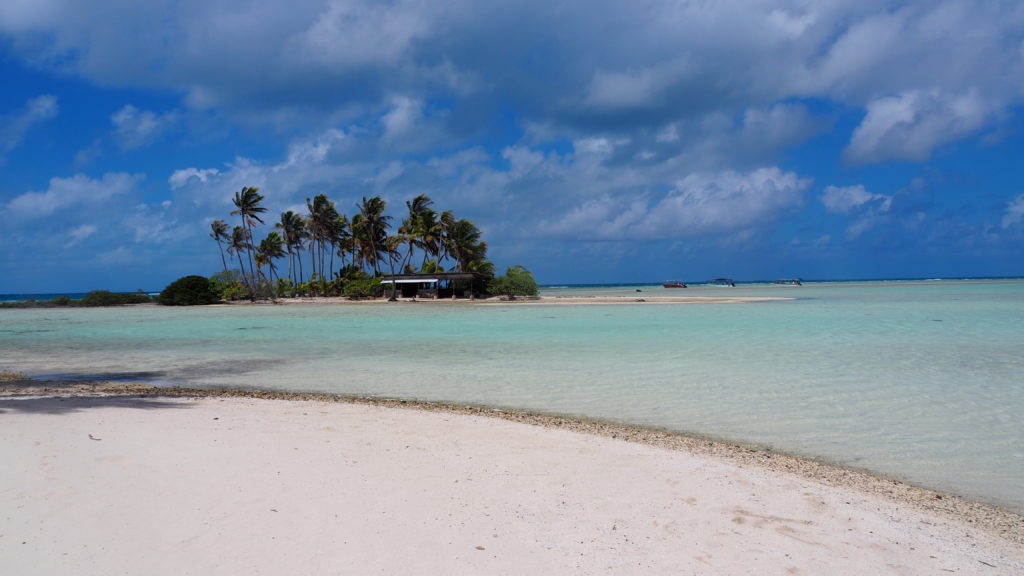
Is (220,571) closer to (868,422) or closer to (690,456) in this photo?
(690,456)

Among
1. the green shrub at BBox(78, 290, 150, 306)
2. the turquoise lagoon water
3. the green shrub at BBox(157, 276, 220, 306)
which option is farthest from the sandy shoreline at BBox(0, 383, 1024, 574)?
the green shrub at BBox(78, 290, 150, 306)

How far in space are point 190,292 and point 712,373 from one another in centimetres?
5570

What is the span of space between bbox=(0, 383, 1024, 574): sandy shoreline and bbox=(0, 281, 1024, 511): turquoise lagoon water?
1.21 m

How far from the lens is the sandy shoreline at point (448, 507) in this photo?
3.36 m

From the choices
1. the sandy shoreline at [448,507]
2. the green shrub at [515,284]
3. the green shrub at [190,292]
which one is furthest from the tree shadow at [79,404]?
the green shrub at [190,292]

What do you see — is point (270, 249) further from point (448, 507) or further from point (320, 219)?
point (448, 507)

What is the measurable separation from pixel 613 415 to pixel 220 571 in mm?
5563

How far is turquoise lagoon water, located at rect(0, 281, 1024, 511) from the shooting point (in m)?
6.50

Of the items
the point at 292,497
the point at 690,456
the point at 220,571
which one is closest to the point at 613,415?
the point at 690,456

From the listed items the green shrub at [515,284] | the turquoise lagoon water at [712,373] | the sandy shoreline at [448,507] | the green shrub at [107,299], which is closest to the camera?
the sandy shoreline at [448,507]

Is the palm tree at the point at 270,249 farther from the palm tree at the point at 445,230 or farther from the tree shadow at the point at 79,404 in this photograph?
the tree shadow at the point at 79,404

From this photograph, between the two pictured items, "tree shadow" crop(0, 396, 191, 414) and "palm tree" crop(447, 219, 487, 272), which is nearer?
"tree shadow" crop(0, 396, 191, 414)

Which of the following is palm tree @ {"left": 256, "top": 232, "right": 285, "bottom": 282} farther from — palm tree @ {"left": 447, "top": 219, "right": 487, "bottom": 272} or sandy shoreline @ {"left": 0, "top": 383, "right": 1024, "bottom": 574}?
sandy shoreline @ {"left": 0, "top": 383, "right": 1024, "bottom": 574}

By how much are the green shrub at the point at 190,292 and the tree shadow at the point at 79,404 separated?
5180 centimetres
